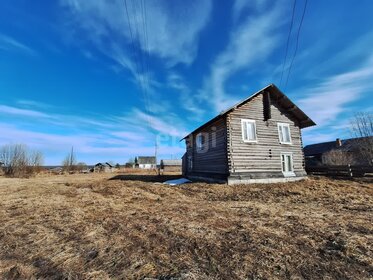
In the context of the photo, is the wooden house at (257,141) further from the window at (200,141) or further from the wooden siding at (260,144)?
the window at (200,141)

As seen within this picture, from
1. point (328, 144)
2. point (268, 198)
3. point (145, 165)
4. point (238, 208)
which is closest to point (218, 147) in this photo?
point (268, 198)

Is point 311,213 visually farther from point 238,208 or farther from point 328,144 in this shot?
point 328,144

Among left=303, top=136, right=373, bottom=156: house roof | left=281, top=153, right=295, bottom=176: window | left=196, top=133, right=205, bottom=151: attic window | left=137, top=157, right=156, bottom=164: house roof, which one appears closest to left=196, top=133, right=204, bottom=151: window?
left=196, top=133, right=205, bottom=151: attic window

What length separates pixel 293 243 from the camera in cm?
471

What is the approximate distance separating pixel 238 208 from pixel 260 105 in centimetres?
1193

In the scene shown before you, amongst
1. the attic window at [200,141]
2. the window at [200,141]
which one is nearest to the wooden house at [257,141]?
the attic window at [200,141]

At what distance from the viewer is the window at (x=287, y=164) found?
18.2 metres

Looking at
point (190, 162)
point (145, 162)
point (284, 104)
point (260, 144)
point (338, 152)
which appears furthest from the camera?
point (145, 162)

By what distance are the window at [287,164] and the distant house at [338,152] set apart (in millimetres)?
12539

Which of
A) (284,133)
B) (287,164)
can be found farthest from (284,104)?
(287,164)

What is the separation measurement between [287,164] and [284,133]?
2760 millimetres

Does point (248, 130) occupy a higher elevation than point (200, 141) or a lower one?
higher

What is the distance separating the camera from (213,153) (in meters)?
18.5

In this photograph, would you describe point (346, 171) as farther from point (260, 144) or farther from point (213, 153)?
point (213, 153)
